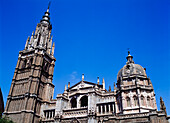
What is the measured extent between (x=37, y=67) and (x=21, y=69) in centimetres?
557

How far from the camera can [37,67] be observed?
49562 mm

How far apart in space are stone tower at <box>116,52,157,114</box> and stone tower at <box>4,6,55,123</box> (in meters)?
21.5

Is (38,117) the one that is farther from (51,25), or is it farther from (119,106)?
(51,25)

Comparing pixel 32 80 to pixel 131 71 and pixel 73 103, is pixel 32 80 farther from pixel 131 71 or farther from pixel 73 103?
pixel 131 71

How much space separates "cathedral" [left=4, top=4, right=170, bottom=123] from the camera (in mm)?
37053

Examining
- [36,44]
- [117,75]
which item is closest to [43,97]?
[36,44]

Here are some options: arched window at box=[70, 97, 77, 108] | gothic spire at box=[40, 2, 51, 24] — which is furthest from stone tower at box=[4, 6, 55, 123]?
arched window at box=[70, 97, 77, 108]

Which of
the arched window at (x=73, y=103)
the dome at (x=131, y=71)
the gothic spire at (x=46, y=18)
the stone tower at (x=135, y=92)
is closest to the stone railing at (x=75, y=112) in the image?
the arched window at (x=73, y=103)

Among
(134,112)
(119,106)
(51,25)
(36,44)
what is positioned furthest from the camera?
(51,25)

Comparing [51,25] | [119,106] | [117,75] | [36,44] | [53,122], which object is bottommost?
[53,122]

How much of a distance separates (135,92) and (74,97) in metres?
16.0

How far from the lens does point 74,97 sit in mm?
45906

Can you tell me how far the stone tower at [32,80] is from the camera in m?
44.0

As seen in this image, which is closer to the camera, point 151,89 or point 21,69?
point 151,89
